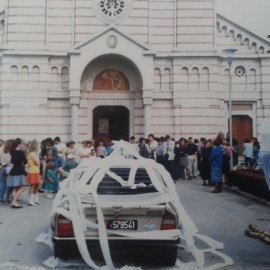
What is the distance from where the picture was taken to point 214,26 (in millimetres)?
26578

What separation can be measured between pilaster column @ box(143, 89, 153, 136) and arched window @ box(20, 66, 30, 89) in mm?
6925

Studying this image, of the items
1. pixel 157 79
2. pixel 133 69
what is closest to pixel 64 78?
pixel 133 69

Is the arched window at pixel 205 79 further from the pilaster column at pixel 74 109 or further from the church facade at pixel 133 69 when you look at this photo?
the pilaster column at pixel 74 109

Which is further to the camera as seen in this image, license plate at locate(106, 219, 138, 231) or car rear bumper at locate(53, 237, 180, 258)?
license plate at locate(106, 219, 138, 231)

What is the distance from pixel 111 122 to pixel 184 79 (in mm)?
5353

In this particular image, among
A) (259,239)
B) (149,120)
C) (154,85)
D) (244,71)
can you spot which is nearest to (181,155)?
(149,120)

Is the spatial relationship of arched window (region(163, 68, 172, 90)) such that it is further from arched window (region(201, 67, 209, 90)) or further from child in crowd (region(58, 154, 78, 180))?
child in crowd (region(58, 154, 78, 180))

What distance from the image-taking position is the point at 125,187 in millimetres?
7379

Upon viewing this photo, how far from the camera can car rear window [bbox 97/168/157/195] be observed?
7242 millimetres

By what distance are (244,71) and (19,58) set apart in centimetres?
1360

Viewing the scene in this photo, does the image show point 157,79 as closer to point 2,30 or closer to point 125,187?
point 2,30

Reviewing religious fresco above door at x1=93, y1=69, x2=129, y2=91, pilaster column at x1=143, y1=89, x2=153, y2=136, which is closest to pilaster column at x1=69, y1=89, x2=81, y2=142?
religious fresco above door at x1=93, y1=69, x2=129, y2=91

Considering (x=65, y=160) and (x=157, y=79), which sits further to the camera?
(x=157, y=79)

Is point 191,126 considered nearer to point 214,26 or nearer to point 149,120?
point 149,120
